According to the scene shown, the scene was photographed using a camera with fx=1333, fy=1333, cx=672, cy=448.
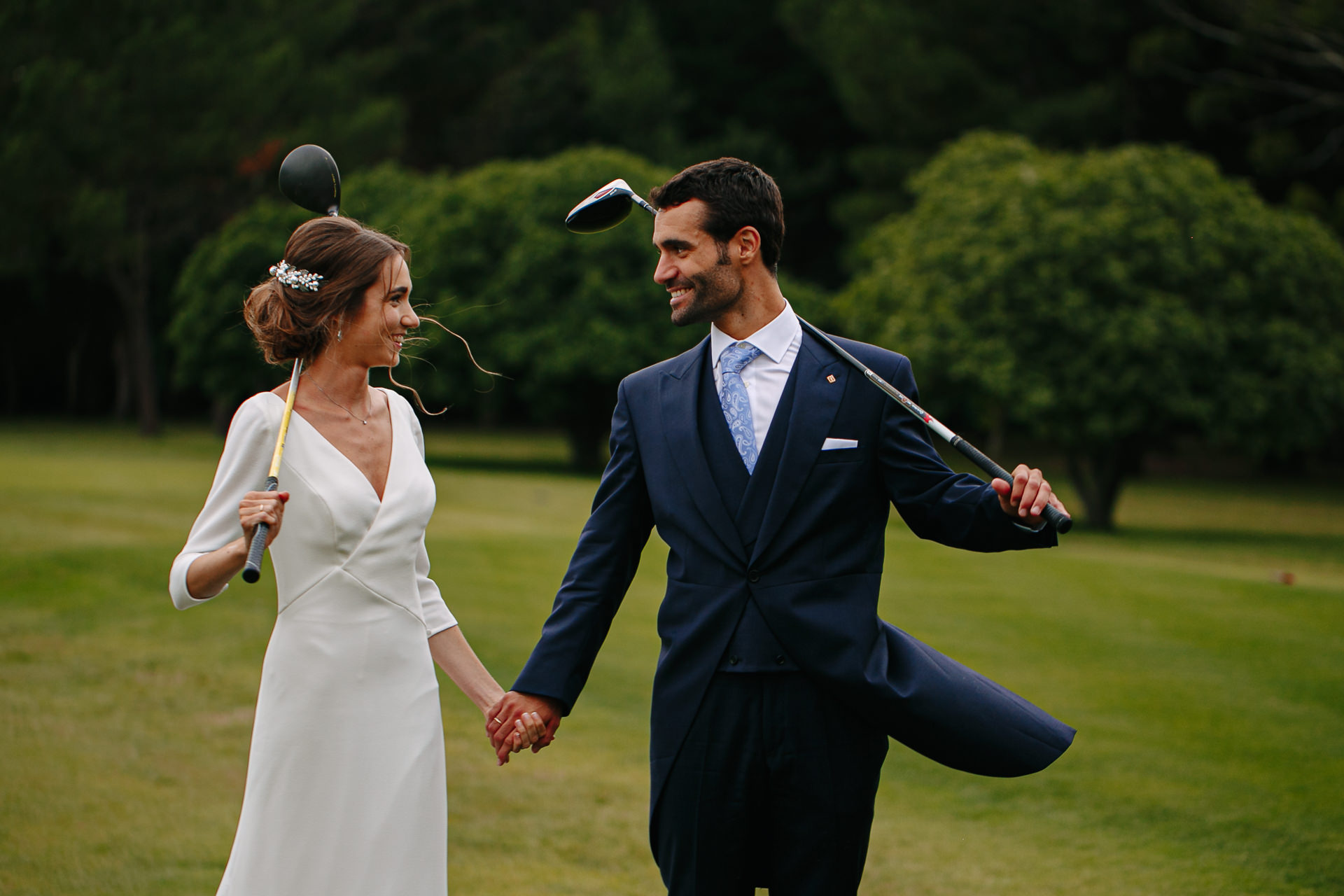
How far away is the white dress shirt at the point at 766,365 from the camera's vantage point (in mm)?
3459

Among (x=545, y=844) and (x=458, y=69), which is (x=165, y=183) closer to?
(x=458, y=69)

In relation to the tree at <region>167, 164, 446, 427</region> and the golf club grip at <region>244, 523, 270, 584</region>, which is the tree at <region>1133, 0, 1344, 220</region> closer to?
the tree at <region>167, 164, 446, 427</region>

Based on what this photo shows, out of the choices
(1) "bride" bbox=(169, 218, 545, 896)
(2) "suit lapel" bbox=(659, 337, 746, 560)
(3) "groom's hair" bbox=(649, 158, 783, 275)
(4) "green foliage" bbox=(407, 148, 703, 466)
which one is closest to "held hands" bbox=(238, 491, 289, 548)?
(1) "bride" bbox=(169, 218, 545, 896)

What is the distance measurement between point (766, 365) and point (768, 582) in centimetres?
59

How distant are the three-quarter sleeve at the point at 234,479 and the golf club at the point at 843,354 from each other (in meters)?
0.96

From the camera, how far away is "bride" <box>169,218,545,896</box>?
3.38 metres

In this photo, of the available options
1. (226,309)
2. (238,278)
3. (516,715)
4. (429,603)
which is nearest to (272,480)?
(429,603)

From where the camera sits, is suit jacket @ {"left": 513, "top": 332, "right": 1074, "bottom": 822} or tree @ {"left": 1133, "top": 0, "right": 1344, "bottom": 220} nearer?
suit jacket @ {"left": 513, "top": 332, "right": 1074, "bottom": 822}

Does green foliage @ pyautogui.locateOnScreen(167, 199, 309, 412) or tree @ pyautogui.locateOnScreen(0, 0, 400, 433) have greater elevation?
tree @ pyautogui.locateOnScreen(0, 0, 400, 433)

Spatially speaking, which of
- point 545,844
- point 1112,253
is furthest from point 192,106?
point 545,844

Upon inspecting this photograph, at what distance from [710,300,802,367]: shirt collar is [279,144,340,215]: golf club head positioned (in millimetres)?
1226

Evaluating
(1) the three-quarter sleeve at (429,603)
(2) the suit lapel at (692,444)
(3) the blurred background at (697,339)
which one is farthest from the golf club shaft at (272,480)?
(3) the blurred background at (697,339)

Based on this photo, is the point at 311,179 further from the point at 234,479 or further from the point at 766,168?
the point at 766,168

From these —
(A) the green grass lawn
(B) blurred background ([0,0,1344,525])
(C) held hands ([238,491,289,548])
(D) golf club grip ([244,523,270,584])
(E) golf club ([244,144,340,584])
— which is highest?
(B) blurred background ([0,0,1344,525])
